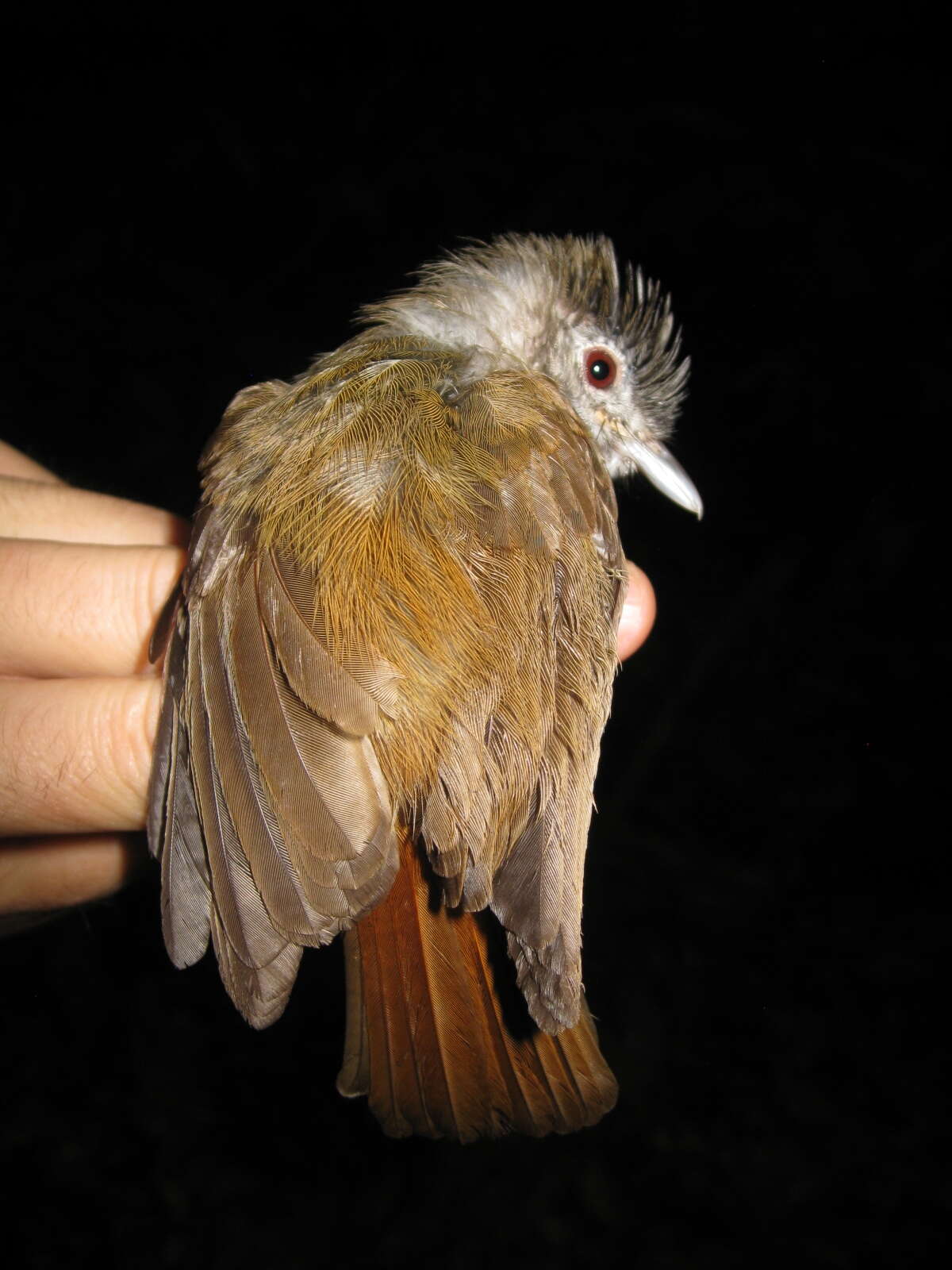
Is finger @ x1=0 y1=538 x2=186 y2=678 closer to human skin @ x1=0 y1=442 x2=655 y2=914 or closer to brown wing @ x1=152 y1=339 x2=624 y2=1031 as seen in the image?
human skin @ x1=0 y1=442 x2=655 y2=914

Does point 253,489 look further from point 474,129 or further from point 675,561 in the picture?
point 474,129

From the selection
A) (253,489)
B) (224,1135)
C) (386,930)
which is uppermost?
(253,489)

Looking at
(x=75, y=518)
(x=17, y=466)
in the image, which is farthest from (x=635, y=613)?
(x=17, y=466)

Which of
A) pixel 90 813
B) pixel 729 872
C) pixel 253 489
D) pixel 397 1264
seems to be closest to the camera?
pixel 253 489

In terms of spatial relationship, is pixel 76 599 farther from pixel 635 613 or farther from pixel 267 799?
pixel 635 613

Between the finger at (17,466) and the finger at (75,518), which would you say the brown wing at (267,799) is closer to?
the finger at (75,518)

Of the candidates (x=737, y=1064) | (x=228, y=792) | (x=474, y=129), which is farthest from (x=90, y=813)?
(x=474, y=129)
